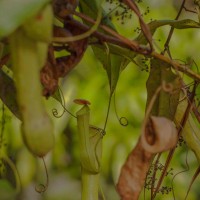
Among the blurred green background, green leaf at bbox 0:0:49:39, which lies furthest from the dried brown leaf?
the blurred green background

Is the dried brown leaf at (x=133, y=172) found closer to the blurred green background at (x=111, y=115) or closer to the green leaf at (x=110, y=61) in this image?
the green leaf at (x=110, y=61)

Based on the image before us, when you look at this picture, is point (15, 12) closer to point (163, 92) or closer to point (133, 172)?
point (133, 172)

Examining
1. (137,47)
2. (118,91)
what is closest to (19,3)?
(137,47)

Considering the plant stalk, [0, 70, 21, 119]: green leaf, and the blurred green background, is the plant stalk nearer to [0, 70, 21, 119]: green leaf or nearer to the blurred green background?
[0, 70, 21, 119]: green leaf

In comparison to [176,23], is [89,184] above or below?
below

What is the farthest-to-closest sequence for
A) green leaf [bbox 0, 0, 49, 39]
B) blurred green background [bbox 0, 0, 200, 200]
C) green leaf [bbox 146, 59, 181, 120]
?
1. blurred green background [bbox 0, 0, 200, 200]
2. green leaf [bbox 146, 59, 181, 120]
3. green leaf [bbox 0, 0, 49, 39]

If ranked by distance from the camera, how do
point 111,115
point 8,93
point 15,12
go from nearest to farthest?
1. point 15,12
2. point 8,93
3. point 111,115

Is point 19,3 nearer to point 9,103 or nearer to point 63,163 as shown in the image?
point 9,103

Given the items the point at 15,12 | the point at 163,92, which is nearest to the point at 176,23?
the point at 163,92
